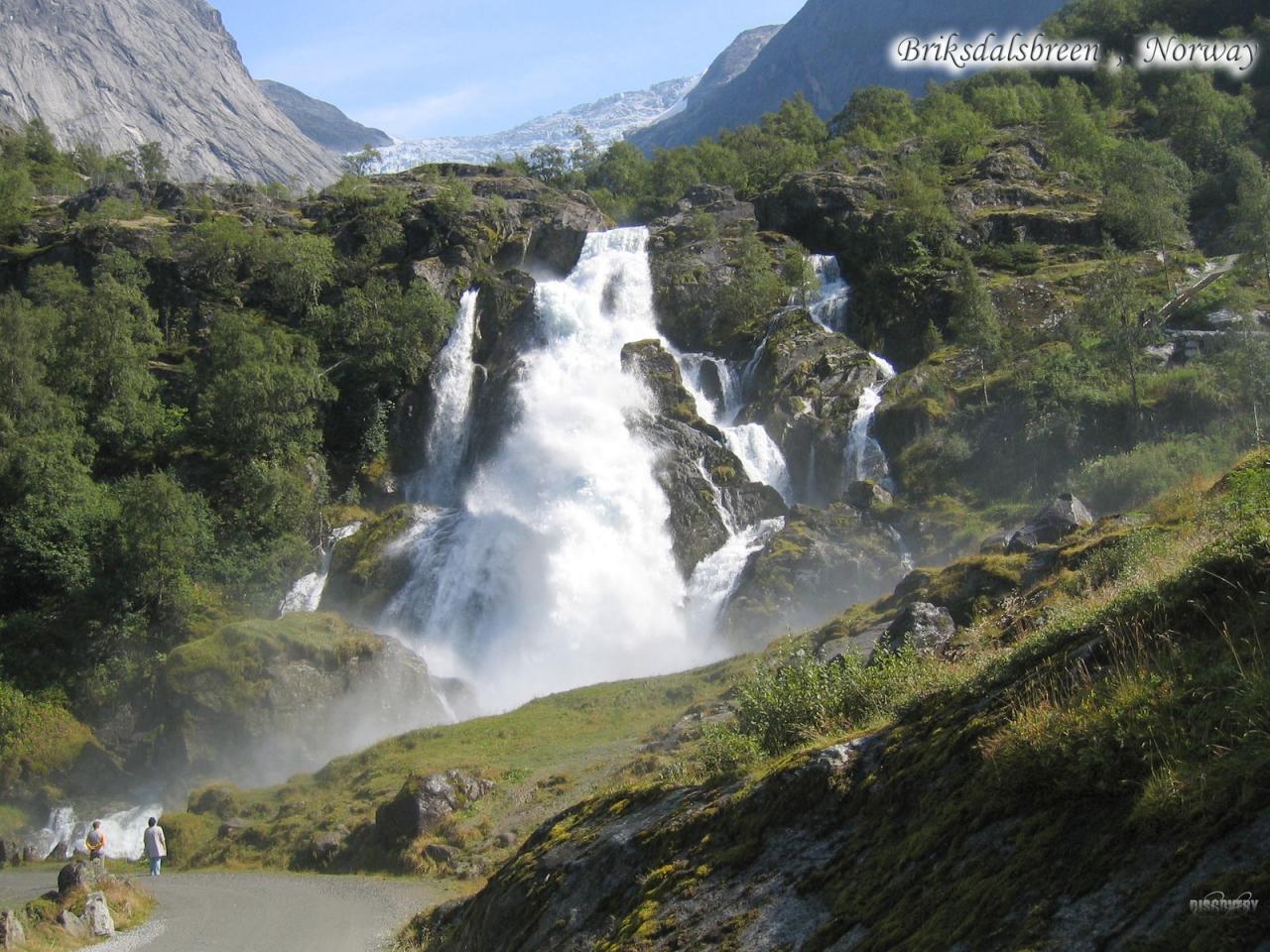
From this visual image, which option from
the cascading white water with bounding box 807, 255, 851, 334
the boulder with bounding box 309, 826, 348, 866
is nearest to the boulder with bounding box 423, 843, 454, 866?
the boulder with bounding box 309, 826, 348, 866

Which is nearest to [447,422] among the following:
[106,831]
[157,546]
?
[157,546]

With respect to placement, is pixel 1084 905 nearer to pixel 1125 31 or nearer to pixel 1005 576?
pixel 1005 576

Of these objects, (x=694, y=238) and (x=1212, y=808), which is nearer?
(x=1212, y=808)

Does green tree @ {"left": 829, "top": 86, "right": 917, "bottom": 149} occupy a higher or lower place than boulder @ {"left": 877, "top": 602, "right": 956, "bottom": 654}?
higher

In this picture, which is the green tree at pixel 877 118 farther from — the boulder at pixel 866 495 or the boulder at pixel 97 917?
the boulder at pixel 97 917

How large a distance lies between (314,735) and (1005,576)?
26.1m

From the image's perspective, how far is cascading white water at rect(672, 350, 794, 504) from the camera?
49938 millimetres

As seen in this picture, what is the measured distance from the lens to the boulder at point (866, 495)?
43.7 metres

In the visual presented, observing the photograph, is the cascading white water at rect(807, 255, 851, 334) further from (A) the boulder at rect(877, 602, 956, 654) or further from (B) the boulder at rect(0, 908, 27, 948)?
(B) the boulder at rect(0, 908, 27, 948)

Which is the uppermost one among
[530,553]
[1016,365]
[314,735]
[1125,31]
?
[1125,31]

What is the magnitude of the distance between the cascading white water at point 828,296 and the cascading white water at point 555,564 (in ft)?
46.4

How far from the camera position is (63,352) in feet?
177

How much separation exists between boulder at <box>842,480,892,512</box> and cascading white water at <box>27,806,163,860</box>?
2938 cm

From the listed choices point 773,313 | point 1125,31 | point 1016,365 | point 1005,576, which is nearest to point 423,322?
point 773,313
